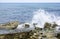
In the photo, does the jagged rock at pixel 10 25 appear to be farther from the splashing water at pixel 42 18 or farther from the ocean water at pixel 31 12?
the splashing water at pixel 42 18

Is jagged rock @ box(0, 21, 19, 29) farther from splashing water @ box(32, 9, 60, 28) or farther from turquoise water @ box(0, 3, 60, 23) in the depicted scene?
splashing water @ box(32, 9, 60, 28)

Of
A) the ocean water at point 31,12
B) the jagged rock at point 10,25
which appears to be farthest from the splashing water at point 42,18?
the jagged rock at point 10,25

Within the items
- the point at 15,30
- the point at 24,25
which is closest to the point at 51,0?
the point at 24,25

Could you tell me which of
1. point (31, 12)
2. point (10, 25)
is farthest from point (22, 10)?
point (10, 25)

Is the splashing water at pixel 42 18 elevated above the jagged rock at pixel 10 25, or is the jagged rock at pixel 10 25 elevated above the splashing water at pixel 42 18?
the splashing water at pixel 42 18

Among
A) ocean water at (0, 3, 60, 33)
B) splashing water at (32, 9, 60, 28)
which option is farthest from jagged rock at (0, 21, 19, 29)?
splashing water at (32, 9, 60, 28)

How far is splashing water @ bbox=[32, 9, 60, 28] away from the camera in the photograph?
5.93 ft

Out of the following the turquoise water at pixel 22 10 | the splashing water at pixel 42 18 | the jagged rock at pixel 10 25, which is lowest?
the jagged rock at pixel 10 25

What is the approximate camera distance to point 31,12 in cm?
183

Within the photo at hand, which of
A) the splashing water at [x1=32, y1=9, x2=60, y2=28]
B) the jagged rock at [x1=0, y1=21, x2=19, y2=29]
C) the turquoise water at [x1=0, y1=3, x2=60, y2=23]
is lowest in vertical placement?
the jagged rock at [x1=0, y1=21, x2=19, y2=29]

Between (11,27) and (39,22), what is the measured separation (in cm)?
43

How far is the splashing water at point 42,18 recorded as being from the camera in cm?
181

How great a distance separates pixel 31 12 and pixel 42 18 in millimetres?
194

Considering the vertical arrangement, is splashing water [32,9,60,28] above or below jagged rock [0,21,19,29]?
above
